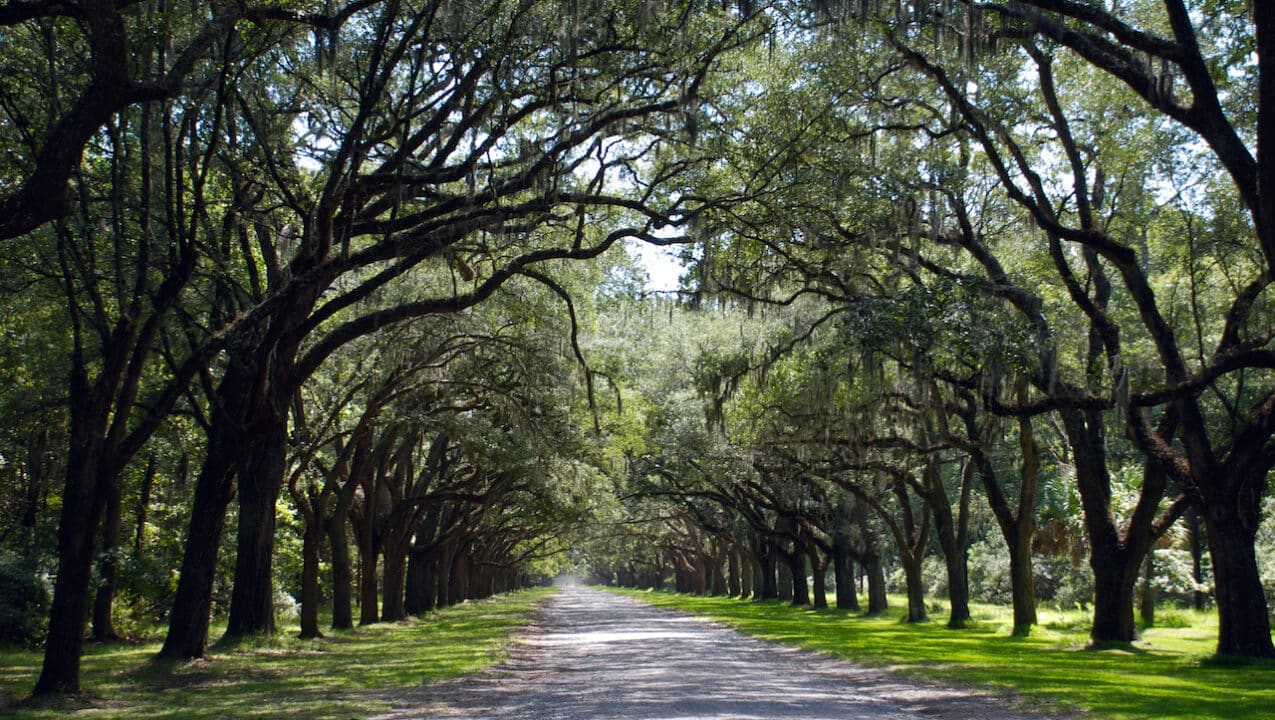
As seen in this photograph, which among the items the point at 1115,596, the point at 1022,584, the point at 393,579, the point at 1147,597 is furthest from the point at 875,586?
the point at 1115,596

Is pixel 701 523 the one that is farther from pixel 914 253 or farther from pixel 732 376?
pixel 914 253

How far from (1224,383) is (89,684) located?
79.5 ft

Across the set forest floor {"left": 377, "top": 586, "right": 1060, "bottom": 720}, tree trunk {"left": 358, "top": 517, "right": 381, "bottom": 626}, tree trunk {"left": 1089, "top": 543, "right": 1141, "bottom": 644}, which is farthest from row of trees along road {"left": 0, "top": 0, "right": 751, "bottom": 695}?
tree trunk {"left": 1089, "top": 543, "right": 1141, "bottom": 644}

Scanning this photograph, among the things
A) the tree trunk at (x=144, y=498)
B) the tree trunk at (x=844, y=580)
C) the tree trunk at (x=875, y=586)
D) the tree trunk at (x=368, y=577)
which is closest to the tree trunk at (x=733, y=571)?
the tree trunk at (x=844, y=580)

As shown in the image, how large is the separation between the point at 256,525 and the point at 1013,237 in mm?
14865

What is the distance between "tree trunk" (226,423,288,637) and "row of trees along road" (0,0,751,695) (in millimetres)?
44

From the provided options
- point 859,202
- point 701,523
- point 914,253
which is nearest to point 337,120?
point 859,202

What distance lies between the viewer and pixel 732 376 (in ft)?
76.8

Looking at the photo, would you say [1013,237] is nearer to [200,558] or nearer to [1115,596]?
[1115,596]

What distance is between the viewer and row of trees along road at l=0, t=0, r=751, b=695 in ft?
34.8

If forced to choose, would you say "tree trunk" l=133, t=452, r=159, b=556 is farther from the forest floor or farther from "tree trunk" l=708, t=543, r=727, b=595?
"tree trunk" l=708, t=543, r=727, b=595

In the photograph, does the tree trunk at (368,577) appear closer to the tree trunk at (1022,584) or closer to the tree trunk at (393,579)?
the tree trunk at (393,579)

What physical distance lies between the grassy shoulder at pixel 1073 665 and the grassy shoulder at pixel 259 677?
22.1ft

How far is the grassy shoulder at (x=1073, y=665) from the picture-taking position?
10445 mm
